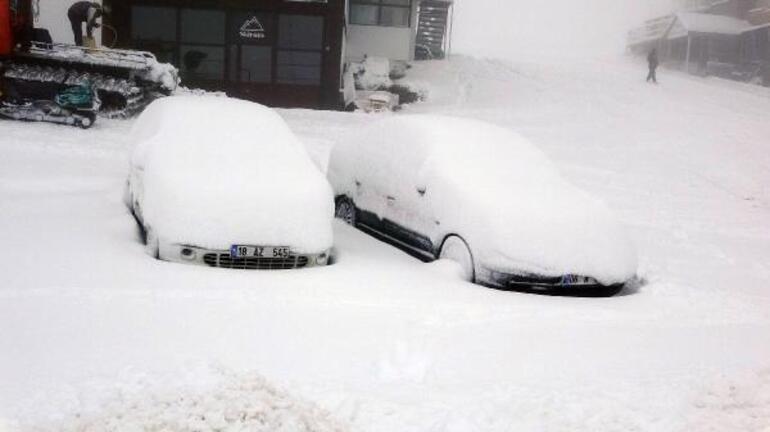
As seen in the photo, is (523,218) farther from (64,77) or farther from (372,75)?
(372,75)

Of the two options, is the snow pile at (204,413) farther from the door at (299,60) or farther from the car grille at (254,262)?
the door at (299,60)

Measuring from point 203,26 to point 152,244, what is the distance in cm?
1834

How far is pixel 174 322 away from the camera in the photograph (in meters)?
4.89

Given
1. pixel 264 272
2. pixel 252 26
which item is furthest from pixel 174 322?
Answer: pixel 252 26

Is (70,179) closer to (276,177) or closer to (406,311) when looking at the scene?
(276,177)

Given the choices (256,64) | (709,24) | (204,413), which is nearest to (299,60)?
(256,64)

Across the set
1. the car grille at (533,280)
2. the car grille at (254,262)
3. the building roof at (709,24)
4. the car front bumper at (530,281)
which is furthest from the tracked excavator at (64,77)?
the building roof at (709,24)

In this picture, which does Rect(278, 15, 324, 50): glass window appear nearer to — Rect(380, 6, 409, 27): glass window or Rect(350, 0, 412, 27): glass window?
Rect(350, 0, 412, 27): glass window

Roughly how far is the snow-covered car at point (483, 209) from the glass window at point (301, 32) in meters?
15.6

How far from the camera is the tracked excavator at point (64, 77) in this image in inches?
582

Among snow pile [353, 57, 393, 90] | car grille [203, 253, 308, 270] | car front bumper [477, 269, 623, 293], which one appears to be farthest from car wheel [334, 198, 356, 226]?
snow pile [353, 57, 393, 90]

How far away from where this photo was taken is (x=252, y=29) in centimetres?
2334

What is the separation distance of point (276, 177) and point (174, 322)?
248 centimetres

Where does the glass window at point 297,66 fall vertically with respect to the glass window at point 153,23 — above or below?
below
